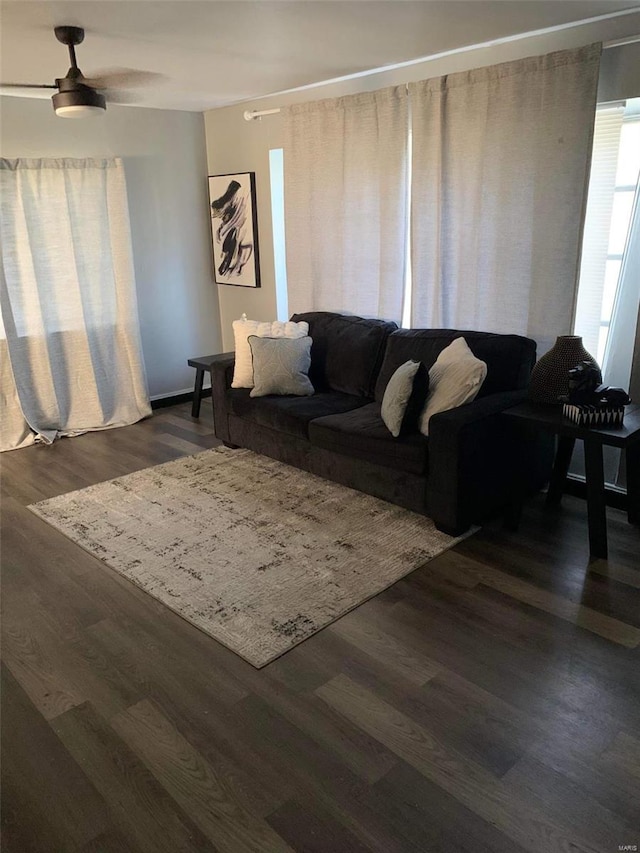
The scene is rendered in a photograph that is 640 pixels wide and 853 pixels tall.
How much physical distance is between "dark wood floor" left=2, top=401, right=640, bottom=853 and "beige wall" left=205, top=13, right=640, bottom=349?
238 centimetres

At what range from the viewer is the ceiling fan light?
322 centimetres

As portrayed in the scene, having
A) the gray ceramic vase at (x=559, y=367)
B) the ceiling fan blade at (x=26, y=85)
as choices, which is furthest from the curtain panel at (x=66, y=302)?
the gray ceramic vase at (x=559, y=367)

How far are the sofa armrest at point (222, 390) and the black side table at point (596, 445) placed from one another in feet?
6.63

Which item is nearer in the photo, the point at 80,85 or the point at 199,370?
the point at 80,85

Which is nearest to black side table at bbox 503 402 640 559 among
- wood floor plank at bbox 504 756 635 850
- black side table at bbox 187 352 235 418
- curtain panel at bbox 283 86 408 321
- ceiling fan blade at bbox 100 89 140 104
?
wood floor plank at bbox 504 756 635 850

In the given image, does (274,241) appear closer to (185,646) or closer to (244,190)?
(244,190)

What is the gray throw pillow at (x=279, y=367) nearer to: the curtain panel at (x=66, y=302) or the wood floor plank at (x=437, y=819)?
the curtain panel at (x=66, y=302)

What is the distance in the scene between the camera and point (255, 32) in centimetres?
293

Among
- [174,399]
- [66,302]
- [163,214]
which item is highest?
[163,214]

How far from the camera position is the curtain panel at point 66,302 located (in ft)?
14.4

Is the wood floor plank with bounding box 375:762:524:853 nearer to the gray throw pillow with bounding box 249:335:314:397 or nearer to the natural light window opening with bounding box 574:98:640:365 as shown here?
the natural light window opening with bounding box 574:98:640:365

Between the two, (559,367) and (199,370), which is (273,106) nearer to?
(199,370)

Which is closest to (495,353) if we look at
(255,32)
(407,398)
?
(407,398)

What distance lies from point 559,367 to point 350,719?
190cm
